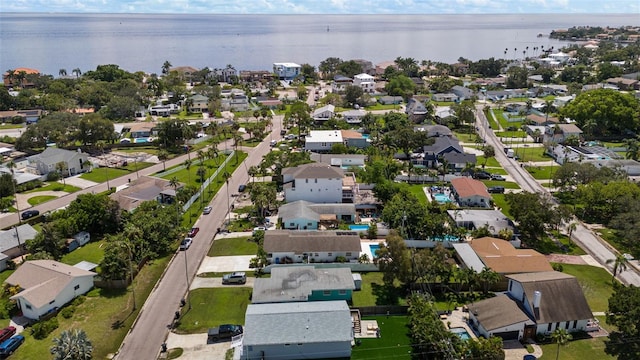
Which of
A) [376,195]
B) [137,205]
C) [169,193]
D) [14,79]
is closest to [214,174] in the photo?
[169,193]

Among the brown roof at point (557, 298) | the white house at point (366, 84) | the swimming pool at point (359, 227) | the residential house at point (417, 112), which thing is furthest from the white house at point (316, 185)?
the white house at point (366, 84)

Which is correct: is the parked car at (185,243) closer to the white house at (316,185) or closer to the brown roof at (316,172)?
the white house at (316,185)

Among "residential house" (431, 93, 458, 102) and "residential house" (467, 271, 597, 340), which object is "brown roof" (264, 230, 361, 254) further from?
"residential house" (431, 93, 458, 102)

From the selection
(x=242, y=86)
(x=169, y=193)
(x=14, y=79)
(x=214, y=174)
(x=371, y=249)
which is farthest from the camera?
(x=242, y=86)

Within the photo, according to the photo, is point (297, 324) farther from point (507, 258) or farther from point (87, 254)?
point (87, 254)

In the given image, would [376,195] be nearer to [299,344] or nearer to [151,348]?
[299,344]

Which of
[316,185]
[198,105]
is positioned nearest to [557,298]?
[316,185]
